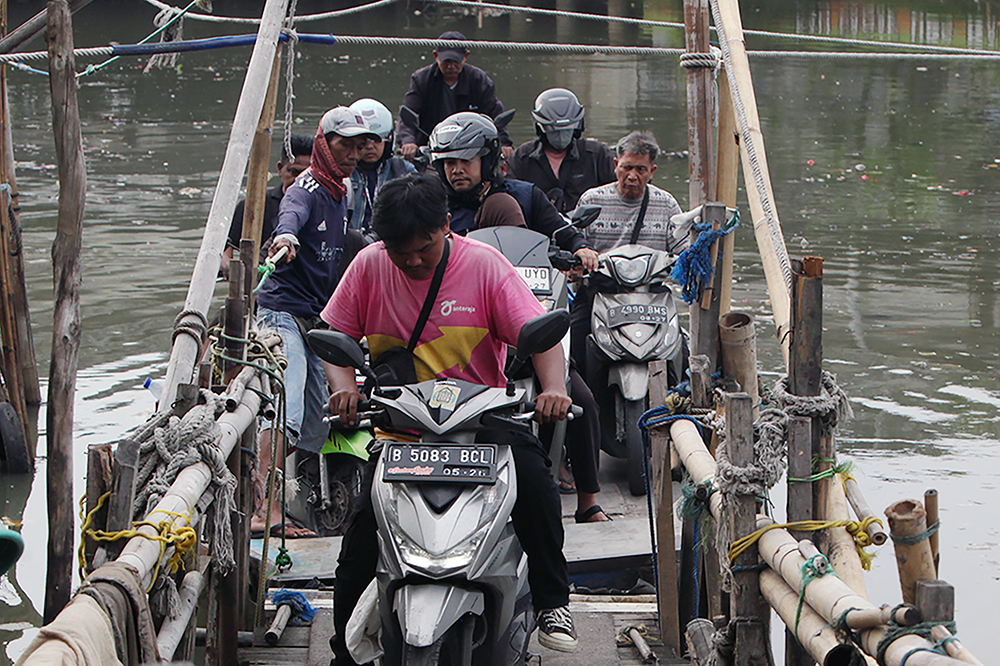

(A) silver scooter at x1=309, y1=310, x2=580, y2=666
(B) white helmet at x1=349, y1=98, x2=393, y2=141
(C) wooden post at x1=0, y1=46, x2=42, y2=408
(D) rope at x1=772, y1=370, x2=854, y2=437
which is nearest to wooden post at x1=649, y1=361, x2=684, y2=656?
(A) silver scooter at x1=309, y1=310, x2=580, y2=666

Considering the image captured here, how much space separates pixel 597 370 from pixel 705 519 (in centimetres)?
234

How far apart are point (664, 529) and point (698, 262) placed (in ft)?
4.24

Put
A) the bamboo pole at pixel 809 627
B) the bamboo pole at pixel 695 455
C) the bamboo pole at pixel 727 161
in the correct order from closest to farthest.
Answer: the bamboo pole at pixel 809 627
the bamboo pole at pixel 695 455
the bamboo pole at pixel 727 161

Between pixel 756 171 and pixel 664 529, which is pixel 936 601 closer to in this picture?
pixel 664 529

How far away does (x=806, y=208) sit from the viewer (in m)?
13.2

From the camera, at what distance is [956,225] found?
12438mm

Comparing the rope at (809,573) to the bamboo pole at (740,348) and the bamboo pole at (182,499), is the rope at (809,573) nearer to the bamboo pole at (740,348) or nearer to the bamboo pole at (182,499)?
the bamboo pole at (740,348)

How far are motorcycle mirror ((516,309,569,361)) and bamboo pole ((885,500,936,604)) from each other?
3.98ft

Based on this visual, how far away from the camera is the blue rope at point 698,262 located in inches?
195

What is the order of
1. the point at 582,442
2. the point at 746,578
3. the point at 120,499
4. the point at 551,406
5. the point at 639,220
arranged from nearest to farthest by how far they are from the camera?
the point at 120,499 < the point at 746,578 < the point at 551,406 < the point at 582,442 < the point at 639,220

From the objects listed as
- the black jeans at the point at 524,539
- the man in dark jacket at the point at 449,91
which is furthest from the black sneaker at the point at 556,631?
the man in dark jacket at the point at 449,91

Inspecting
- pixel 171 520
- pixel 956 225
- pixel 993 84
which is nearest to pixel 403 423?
pixel 171 520

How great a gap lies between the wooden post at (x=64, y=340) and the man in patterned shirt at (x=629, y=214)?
2686mm

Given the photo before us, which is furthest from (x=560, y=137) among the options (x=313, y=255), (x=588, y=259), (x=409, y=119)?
(x=313, y=255)
